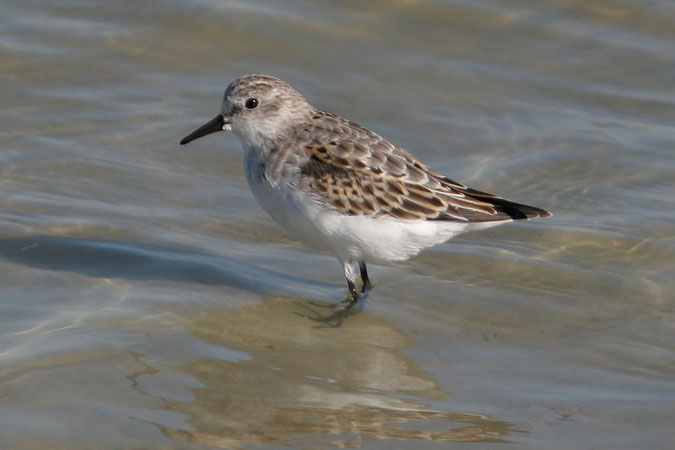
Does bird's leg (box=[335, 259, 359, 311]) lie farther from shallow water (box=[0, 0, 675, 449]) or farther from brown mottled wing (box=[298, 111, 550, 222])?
brown mottled wing (box=[298, 111, 550, 222])

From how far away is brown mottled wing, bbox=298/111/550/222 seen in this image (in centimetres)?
808

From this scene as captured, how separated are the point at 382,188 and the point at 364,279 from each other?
0.95m

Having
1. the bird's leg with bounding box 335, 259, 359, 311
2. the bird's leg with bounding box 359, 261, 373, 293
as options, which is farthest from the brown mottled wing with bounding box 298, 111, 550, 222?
the bird's leg with bounding box 359, 261, 373, 293

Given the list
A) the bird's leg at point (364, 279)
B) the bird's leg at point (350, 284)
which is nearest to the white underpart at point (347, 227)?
the bird's leg at point (350, 284)

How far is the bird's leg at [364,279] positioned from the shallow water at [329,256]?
9 cm

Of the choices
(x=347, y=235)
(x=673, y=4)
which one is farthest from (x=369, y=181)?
(x=673, y=4)

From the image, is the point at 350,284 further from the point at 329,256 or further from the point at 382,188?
the point at 329,256

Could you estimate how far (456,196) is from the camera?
824 centimetres

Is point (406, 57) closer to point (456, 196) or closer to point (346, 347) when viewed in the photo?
point (456, 196)

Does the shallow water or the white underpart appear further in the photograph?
the white underpart

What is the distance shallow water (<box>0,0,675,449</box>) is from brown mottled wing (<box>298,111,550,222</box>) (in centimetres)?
74

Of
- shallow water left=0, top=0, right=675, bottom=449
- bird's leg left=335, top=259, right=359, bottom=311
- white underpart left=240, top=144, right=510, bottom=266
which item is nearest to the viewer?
shallow water left=0, top=0, right=675, bottom=449

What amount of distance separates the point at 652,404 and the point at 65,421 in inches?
145

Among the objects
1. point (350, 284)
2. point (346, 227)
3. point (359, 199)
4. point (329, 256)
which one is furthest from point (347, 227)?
point (329, 256)
